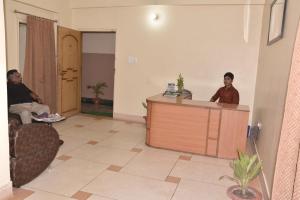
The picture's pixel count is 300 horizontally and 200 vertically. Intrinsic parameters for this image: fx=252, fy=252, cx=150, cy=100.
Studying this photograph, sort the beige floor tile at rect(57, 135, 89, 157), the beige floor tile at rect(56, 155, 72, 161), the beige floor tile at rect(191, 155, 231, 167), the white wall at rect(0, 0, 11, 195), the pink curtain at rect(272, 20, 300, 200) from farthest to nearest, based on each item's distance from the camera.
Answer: the beige floor tile at rect(57, 135, 89, 157), the beige floor tile at rect(191, 155, 231, 167), the beige floor tile at rect(56, 155, 72, 161), the white wall at rect(0, 0, 11, 195), the pink curtain at rect(272, 20, 300, 200)

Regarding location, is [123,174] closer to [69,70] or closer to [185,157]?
[185,157]

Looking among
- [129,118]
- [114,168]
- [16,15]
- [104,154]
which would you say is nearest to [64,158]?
[104,154]

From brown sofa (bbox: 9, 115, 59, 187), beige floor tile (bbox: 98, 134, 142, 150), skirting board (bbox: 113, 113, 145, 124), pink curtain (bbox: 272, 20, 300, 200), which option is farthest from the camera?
skirting board (bbox: 113, 113, 145, 124)

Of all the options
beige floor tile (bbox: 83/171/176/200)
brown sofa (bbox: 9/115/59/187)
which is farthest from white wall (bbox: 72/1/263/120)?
brown sofa (bbox: 9/115/59/187)

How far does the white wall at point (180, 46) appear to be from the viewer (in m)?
4.79

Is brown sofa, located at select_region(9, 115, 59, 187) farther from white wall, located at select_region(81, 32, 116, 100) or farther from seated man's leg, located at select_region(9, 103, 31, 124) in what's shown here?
white wall, located at select_region(81, 32, 116, 100)

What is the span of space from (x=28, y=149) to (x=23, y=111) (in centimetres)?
148

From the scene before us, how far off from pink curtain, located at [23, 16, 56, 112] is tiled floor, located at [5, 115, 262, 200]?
1197 mm

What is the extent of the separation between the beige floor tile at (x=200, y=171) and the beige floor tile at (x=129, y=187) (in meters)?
0.34

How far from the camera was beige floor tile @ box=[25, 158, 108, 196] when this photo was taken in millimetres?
2604

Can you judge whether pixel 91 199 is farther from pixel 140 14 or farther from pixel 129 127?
pixel 140 14

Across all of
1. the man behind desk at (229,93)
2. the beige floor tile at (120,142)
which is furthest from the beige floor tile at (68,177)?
the man behind desk at (229,93)

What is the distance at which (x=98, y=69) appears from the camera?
7.59 meters

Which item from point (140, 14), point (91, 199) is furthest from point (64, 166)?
point (140, 14)
